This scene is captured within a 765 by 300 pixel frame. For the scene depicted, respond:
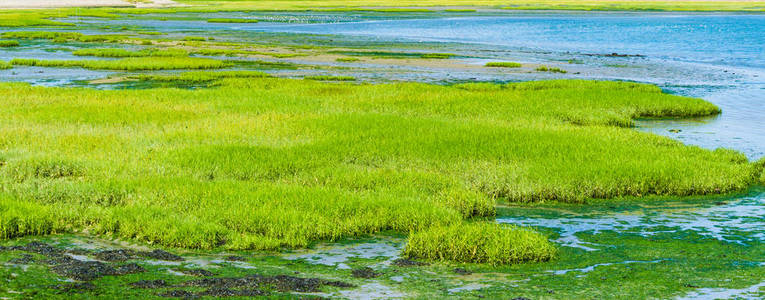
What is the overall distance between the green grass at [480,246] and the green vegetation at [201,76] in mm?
28505

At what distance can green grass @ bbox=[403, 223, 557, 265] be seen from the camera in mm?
11773

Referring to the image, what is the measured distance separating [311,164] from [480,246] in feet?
22.5

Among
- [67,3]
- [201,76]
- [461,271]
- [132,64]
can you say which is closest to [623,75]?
[201,76]

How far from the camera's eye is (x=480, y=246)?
38.9 ft

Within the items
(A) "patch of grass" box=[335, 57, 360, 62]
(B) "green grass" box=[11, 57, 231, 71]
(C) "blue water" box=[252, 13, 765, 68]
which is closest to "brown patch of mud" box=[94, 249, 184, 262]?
(B) "green grass" box=[11, 57, 231, 71]

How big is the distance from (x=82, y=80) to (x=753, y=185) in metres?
31.0

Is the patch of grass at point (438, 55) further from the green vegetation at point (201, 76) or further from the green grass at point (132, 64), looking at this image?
the green vegetation at point (201, 76)

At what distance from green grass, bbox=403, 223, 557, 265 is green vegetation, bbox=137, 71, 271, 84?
28505 mm

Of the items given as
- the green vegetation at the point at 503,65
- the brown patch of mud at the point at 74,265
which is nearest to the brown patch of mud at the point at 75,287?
the brown patch of mud at the point at 74,265

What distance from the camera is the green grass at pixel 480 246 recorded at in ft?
38.6

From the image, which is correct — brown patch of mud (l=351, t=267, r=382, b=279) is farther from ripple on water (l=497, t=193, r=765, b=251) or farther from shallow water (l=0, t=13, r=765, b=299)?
ripple on water (l=497, t=193, r=765, b=251)

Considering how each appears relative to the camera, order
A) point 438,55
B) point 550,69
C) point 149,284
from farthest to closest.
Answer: point 438,55 < point 550,69 < point 149,284

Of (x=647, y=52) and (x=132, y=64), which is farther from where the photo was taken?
(x=647, y=52)

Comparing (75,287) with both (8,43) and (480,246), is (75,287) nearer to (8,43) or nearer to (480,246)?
(480,246)
